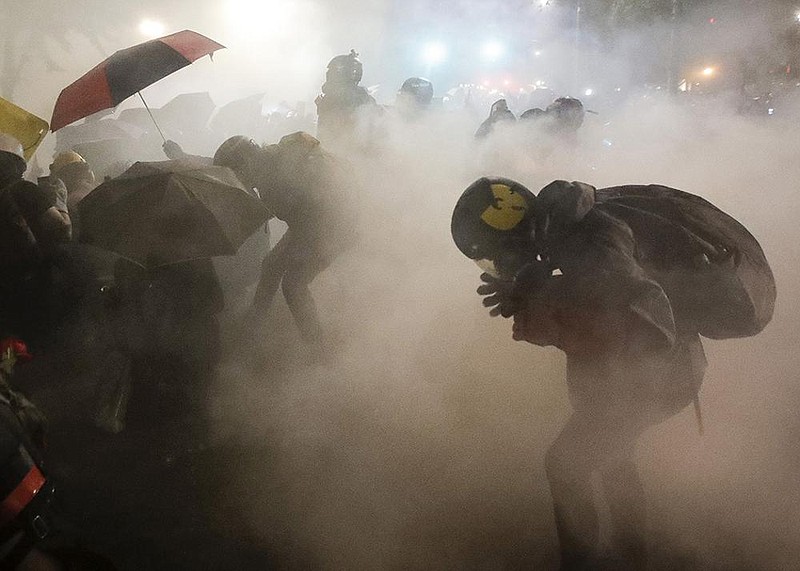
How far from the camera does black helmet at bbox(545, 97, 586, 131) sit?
6.35m

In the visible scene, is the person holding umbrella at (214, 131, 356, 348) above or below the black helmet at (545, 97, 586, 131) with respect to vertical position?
below

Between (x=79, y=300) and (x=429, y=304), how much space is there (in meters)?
3.00

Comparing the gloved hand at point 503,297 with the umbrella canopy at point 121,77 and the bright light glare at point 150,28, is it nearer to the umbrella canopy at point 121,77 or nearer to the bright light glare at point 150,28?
the umbrella canopy at point 121,77

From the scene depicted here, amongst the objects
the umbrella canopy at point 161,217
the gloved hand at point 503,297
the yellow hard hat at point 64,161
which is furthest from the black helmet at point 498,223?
the yellow hard hat at point 64,161

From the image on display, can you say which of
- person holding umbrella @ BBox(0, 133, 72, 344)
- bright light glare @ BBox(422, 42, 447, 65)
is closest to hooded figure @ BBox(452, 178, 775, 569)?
person holding umbrella @ BBox(0, 133, 72, 344)

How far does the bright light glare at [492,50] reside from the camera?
2953 cm

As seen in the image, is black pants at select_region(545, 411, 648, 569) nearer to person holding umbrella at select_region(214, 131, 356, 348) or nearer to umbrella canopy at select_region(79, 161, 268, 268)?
umbrella canopy at select_region(79, 161, 268, 268)

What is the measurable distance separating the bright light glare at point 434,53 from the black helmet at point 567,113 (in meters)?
20.9

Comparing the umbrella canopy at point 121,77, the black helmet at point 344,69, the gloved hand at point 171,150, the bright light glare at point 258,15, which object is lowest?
the gloved hand at point 171,150

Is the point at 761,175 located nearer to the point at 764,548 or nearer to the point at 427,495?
the point at 764,548

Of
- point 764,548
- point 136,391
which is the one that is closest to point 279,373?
point 136,391

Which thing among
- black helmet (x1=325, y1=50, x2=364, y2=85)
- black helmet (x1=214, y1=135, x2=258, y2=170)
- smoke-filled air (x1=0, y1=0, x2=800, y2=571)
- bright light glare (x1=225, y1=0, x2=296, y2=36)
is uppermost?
bright light glare (x1=225, y1=0, x2=296, y2=36)

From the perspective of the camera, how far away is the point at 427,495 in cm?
313

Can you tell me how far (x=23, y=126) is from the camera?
461 cm
